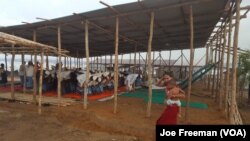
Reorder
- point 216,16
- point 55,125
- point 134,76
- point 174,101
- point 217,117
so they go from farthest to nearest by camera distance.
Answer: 1. point 134,76
2. point 216,16
3. point 217,117
4. point 55,125
5. point 174,101

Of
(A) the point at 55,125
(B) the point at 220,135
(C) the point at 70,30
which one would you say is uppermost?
(C) the point at 70,30

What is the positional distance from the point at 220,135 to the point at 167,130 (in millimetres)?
810

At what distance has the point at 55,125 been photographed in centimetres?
812

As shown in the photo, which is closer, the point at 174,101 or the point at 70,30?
the point at 174,101

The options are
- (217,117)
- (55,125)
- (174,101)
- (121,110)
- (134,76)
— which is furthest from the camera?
(134,76)

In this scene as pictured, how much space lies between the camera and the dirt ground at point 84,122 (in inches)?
281

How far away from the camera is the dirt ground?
23.4 ft

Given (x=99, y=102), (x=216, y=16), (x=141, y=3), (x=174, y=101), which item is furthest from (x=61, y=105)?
(x=216, y=16)

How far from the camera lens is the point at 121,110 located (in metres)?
9.91

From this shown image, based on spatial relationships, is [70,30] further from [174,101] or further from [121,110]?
[174,101]

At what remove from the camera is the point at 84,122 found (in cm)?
861

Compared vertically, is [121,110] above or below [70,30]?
below

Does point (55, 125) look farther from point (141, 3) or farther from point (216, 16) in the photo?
point (216, 16)

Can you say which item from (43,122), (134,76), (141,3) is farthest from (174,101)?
(134,76)
